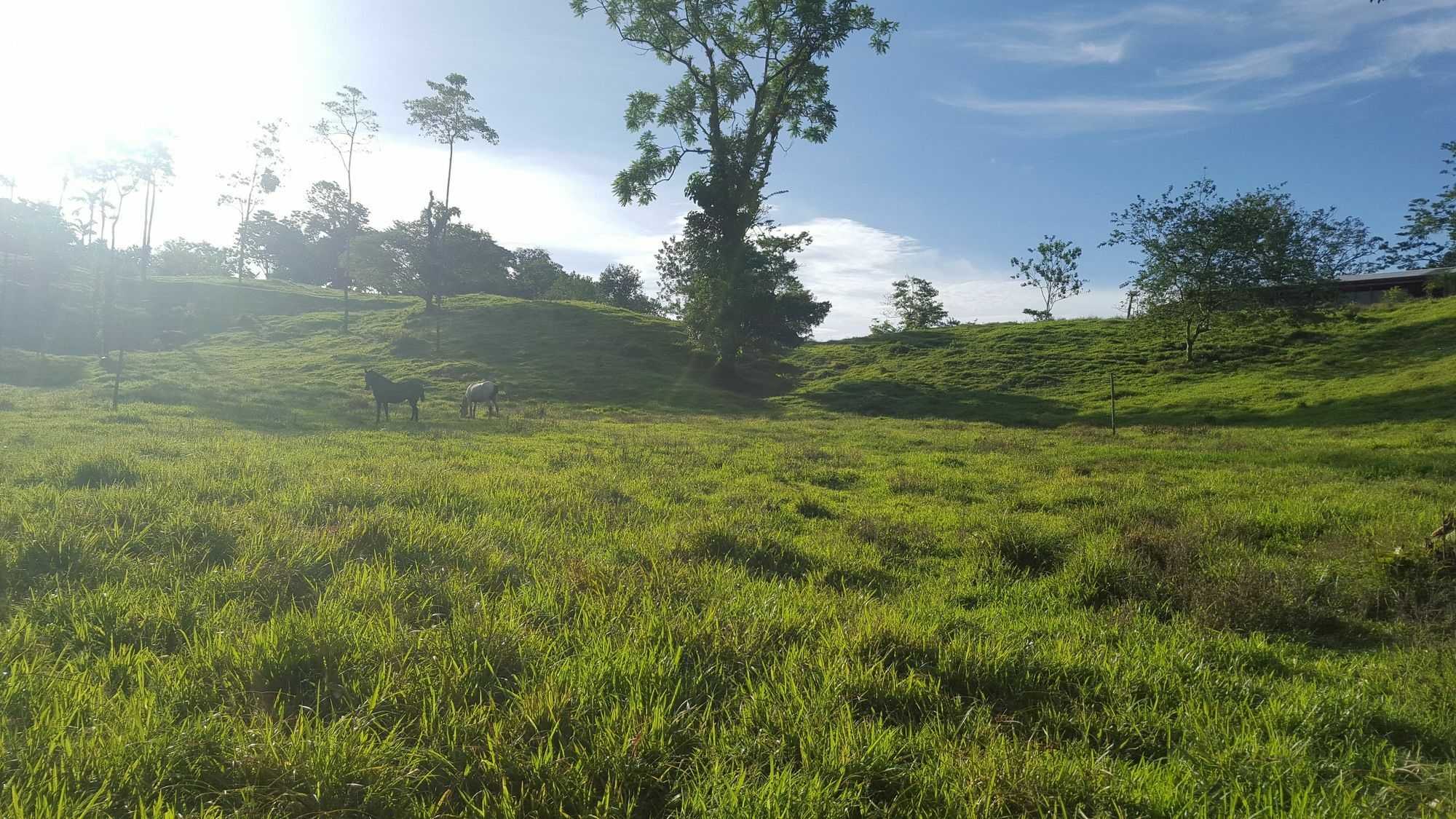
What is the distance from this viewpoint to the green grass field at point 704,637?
2.79 m

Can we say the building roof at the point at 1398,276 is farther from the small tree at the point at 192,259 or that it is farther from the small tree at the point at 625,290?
the small tree at the point at 192,259

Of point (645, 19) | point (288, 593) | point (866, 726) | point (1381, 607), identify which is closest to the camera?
point (866, 726)

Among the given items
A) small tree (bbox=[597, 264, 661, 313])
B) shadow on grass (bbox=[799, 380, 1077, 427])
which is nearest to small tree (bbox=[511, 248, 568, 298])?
small tree (bbox=[597, 264, 661, 313])

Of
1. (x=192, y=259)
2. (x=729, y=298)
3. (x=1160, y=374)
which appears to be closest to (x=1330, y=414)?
(x=1160, y=374)

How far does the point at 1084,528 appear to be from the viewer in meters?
8.48

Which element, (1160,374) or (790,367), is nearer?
(1160,374)

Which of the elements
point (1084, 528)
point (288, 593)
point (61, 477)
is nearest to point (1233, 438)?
point (1084, 528)

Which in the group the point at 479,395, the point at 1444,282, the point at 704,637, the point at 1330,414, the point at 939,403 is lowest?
the point at 704,637

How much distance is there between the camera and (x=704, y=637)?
4270mm

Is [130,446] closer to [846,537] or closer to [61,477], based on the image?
[61,477]

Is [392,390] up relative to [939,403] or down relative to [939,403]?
down

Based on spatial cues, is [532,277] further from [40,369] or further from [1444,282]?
[1444,282]

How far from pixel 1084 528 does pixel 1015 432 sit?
18.4 metres

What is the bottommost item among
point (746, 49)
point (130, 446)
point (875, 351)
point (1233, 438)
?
point (130, 446)
